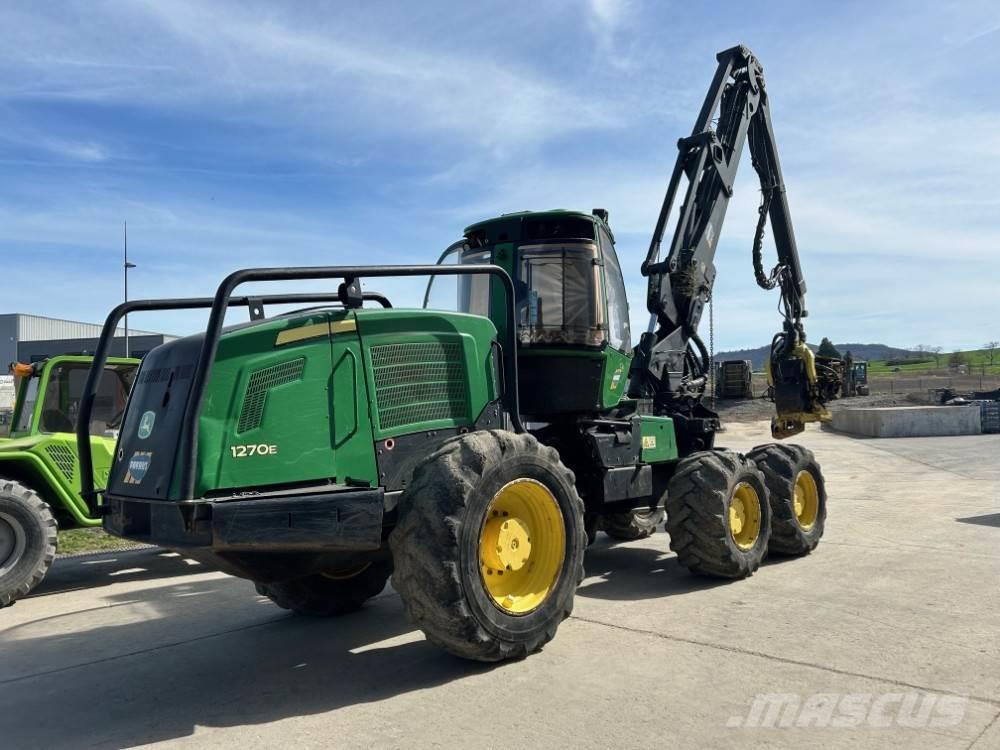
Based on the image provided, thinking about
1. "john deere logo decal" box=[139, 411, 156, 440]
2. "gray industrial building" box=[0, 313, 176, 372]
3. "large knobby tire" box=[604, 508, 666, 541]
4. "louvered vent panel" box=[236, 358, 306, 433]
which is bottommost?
"large knobby tire" box=[604, 508, 666, 541]

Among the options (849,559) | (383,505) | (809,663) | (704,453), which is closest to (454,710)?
(383,505)

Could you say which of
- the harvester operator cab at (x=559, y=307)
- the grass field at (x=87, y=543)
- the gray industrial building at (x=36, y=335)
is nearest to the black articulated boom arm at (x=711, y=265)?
the harvester operator cab at (x=559, y=307)

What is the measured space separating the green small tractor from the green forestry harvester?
2.75m

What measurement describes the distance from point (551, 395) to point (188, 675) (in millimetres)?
3365

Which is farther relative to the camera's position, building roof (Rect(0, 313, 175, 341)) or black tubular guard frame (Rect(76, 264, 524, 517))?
building roof (Rect(0, 313, 175, 341))

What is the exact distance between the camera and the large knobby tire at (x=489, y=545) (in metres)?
4.60

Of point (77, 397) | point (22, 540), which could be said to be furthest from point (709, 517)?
point (77, 397)

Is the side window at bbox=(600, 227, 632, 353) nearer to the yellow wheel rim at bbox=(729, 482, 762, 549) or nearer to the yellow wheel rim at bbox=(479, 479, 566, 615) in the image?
the yellow wheel rim at bbox=(729, 482, 762, 549)

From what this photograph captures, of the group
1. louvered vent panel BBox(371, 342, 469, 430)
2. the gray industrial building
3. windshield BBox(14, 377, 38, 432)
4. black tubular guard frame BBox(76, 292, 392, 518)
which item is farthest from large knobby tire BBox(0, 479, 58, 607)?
the gray industrial building

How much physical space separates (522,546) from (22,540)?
16.0 feet

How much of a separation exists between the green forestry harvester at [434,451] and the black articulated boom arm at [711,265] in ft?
5.39

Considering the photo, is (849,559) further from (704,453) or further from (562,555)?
(562,555)

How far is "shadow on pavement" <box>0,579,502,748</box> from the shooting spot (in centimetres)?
446

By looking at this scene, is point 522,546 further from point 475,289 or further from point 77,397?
point 77,397
